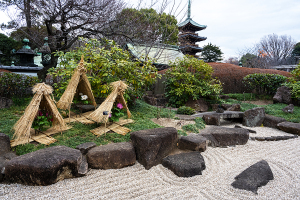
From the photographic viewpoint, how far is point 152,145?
10.2ft

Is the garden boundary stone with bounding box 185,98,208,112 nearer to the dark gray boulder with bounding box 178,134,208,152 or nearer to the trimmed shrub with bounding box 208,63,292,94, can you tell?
the trimmed shrub with bounding box 208,63,292,94

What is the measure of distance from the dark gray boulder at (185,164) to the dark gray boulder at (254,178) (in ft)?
1.83

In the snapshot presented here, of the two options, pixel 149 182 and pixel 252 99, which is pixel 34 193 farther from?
pixel 252 99

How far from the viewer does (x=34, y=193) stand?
232 centimetres

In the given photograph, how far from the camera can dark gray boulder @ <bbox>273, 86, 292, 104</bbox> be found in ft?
25.8

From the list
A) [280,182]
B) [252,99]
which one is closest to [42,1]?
[280,182]

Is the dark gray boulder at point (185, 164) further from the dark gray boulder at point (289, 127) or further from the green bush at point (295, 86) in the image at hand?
the green bush at point (295, 86)

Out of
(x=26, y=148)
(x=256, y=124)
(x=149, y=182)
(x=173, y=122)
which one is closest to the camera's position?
(x=149, y=182)

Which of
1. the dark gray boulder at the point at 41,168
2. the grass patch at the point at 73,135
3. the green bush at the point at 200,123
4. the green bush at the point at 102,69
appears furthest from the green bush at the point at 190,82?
the dark gray boulder at the point at 41,168

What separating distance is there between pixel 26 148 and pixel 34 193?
39.6 inches

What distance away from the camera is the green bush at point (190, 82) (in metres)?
7.54

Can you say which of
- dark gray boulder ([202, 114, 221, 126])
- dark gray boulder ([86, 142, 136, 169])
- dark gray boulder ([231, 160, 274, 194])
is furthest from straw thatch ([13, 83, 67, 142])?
dark gray boulder ([202, 114, 221, 126])

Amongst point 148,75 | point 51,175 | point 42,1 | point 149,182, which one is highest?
point 42,1

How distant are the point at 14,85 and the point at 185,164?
5.65 m
